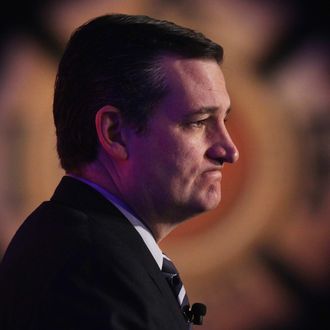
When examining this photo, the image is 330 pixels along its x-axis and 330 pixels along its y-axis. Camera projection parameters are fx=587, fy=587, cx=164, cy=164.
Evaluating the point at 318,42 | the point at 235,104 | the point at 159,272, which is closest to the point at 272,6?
the point at 318,42

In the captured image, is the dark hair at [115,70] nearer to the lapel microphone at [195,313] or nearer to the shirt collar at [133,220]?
the shirt collar at [133,220]

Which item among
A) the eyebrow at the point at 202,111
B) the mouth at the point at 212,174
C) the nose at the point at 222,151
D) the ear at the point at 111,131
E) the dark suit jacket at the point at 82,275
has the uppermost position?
the eyebrow at the point at 202,111

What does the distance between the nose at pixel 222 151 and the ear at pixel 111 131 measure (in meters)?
0.11

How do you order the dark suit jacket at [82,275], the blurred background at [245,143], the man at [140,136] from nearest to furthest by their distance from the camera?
1. the dark suit jacket at [82,275]
2. the man at [140,136]
3. the blurred background at [245,143]

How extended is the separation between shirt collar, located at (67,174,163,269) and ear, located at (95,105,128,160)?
0.05 meters

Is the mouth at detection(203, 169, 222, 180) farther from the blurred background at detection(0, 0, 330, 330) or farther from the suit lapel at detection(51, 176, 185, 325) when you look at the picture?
the blurred background at detection(0, 0, 330, 330)

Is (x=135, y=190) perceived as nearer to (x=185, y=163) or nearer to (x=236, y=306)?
(x=185, y=163)

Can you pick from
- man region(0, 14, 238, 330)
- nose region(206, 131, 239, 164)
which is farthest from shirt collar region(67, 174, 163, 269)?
nose region(206, 131, 239, 164)

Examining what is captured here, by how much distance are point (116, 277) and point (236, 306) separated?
3.82 ft

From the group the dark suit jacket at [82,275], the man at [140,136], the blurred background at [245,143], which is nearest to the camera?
the dark suit jacket at [82,275]

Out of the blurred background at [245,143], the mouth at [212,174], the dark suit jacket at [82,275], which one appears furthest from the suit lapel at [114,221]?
the blurred background at [245,143]

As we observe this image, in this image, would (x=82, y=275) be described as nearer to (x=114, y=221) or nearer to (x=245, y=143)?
(x=114, y=221)

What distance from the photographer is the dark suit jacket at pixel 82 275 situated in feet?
1.78

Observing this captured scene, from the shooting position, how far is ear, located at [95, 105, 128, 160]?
28.1 inches
